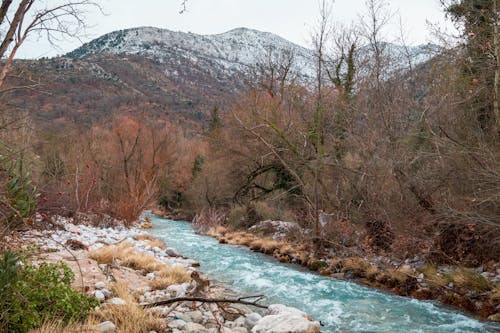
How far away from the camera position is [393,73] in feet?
37.2

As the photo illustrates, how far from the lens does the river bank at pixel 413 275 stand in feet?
22.7

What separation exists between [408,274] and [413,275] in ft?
0.45

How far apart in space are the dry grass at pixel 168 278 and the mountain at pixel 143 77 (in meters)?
3.61

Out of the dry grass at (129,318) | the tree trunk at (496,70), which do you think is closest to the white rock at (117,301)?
the dry grass at (129,318)

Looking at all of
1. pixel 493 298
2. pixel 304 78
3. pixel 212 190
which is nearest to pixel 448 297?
pixel 493 298

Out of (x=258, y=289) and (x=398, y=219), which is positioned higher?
(x=398, y=219)

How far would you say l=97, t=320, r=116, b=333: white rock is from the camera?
13.4 ft

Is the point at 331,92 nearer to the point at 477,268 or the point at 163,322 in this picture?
the point at 477,268

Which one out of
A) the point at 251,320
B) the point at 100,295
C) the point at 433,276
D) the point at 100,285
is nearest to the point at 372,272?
the point at 433,276

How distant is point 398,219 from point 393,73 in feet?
14.3

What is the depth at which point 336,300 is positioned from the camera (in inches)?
301

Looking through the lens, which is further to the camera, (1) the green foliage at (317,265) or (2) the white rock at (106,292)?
(1) the green foliage at (317,265)

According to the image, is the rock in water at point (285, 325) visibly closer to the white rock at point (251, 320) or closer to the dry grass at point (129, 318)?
the white rock at point (251, 320)

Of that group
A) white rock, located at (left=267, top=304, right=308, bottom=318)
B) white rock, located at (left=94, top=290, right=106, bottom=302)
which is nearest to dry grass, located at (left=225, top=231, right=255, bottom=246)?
white rock, located at (left=267, top=304, right=308, bottom=318)
